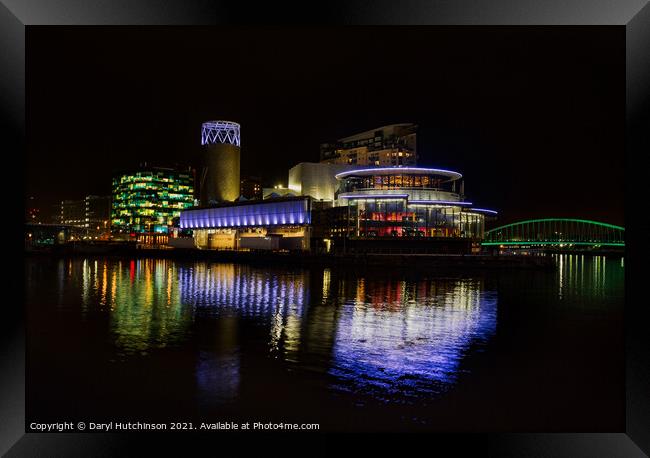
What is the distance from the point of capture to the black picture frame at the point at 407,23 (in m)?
7.67

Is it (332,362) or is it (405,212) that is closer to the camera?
(332,362)

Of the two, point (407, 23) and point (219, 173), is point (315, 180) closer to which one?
point (219, 173)

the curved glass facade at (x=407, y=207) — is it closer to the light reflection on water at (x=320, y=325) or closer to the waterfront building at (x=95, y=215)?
the light reflection on water at (x=320, y=325)

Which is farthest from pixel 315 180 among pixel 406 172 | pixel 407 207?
pixel 407 207

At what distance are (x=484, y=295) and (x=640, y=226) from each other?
2361 cm

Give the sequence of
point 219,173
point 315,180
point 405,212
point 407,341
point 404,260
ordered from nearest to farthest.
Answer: point 407,341 → point 404,260 → point 405,212 → point 315,180 → point 219,173

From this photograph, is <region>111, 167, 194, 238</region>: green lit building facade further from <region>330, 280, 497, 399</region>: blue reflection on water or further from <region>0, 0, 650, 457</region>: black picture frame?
<region>0, 0, 650, 457</region>: black picture frame

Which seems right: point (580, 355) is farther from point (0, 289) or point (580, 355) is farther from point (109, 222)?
point (109, 222)

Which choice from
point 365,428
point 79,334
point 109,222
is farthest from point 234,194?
point 365,428

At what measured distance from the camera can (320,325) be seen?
62.5ft

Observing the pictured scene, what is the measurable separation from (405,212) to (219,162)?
76430 millimetres

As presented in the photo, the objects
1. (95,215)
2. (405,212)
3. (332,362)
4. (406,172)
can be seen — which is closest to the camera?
(332,362)

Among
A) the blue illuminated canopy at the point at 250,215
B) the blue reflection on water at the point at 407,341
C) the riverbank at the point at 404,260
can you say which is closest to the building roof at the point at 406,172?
the blue illuminated canopy at the point at 250,215

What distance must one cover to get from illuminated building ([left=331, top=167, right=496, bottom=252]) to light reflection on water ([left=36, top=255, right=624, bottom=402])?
1483 inches
